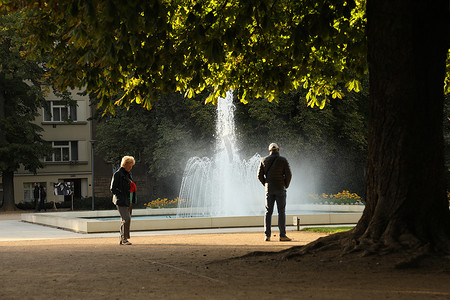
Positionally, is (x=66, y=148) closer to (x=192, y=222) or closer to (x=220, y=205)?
(x=220, y=205)

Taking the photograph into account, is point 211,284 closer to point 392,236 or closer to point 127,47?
point 392,236

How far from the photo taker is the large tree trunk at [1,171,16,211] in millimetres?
51375

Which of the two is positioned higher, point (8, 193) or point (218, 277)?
point (8, 193)

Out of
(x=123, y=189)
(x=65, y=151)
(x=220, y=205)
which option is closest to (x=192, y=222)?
(x=123, y=189)

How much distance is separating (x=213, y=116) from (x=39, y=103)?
1345 cm

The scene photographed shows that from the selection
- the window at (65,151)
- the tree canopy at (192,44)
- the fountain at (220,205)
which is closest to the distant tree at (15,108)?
the window at (65,151)

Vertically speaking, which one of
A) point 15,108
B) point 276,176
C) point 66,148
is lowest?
point 276,176

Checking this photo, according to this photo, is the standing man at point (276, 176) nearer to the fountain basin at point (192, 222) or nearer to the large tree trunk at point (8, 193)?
the fountain basin at point (192, 222)

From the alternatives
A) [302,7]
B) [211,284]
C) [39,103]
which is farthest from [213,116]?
[211,284]

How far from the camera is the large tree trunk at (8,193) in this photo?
169 ft

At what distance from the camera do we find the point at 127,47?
11.6 meters

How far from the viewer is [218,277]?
9.38 m

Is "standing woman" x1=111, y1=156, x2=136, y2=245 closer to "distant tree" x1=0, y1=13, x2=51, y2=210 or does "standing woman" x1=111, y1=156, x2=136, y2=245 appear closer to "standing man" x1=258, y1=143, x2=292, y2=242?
"standing man" x1=258, y1=143, x2=292, y2=242

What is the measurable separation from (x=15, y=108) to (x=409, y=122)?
46.4 metres
